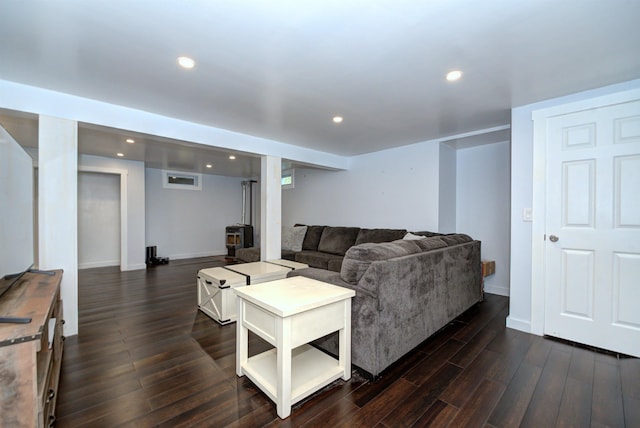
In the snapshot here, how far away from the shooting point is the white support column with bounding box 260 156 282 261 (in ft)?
14.2

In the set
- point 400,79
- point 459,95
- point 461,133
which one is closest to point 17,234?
point 400,79

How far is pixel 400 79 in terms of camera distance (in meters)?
2.29

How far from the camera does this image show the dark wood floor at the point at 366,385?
5.24ft

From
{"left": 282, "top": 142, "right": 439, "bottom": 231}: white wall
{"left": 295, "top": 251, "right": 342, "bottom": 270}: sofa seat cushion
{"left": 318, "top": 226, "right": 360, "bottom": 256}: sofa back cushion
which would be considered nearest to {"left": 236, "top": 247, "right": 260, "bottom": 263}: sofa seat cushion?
{"left": 295, "top": 251, "right": 342, "bottom": 270}: sofa seat cushion

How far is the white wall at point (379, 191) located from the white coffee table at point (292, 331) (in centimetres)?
273

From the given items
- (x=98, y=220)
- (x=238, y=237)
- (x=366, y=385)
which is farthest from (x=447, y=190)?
(x=98, y=220)

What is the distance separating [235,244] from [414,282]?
578 centimetres

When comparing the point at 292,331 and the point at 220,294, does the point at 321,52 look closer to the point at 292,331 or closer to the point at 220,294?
the point at 292,331

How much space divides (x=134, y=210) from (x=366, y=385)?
5.84 meters

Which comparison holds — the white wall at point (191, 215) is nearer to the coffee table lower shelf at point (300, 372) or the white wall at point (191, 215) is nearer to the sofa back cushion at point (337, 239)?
the sofa back cushion at point (337, 239)

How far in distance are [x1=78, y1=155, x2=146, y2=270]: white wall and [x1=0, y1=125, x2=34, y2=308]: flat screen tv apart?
3.79m

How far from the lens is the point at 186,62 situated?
2043 millimetres

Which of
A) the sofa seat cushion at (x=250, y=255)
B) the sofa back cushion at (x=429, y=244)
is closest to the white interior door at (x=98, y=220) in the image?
the sofa seat cushion at (x=250, y=255)

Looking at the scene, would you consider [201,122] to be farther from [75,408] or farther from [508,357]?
[508,357]
